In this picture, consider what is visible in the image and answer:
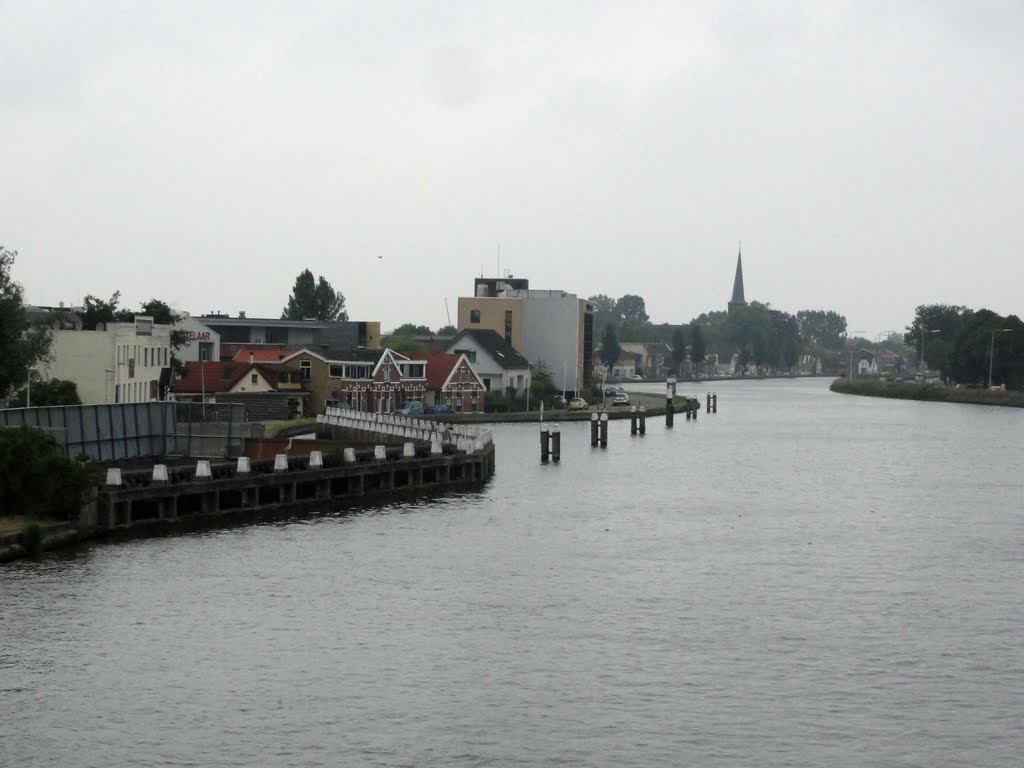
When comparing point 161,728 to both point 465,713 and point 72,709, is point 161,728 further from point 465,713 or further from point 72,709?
point 465,713

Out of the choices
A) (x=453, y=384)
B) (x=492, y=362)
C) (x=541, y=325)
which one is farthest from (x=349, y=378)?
(x=541, y=325)

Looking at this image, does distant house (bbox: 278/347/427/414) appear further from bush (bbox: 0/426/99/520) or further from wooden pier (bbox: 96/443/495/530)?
bush (bbox: 0/426/99/520)

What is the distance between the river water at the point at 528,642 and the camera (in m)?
30.1

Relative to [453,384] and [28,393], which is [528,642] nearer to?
[28,393]

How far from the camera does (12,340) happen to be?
226 ft

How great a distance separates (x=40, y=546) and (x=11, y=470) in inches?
108

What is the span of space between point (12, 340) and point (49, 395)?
7.39 meters

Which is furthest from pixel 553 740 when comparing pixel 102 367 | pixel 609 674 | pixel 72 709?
pixel 102 367

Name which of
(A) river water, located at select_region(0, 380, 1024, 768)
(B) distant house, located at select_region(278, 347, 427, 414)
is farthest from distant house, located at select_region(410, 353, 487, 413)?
(A) river water, located at select_region(0, 380, 1024, 768)

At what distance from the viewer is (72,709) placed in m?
31.6

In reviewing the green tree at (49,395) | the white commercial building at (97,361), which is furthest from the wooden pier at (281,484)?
the white commercial building at (97,361)

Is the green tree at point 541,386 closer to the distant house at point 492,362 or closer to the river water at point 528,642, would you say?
the distant house at point 492,362

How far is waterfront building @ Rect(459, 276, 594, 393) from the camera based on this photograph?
17300 cm

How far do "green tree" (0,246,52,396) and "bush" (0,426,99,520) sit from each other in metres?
19.4
